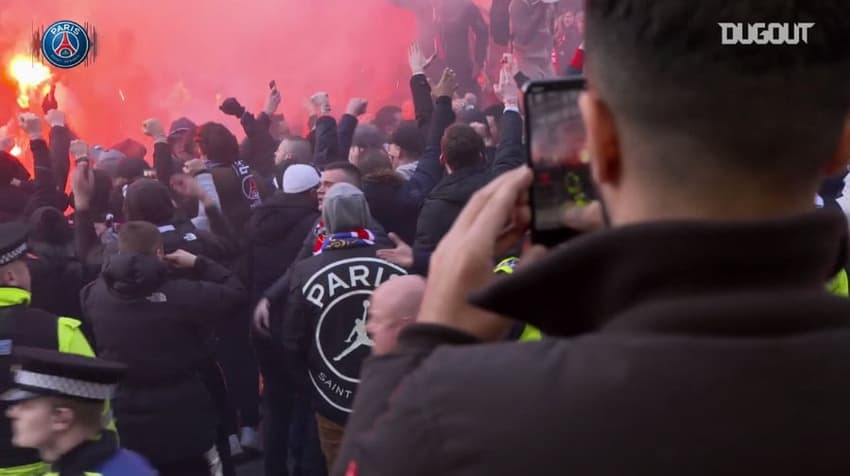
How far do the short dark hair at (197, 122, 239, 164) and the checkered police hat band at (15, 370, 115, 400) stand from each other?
2.72 m

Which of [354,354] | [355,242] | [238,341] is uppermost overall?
[355,242]

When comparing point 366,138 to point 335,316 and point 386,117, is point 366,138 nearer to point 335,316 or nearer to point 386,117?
point 386,117

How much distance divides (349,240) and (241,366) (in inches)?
71.9

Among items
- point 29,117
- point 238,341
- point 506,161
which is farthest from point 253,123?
point 506,161

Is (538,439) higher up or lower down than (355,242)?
higher up

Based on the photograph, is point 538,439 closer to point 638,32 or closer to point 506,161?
point 638,32

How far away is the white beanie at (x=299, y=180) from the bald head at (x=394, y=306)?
70.9 inches

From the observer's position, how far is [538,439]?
69 cm

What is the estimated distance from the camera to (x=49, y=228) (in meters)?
4.54

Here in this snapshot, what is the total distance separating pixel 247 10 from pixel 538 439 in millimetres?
8855

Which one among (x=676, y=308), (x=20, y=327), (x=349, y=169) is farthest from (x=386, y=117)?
(x=676, y=308)

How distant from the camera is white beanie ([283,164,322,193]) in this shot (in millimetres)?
4637

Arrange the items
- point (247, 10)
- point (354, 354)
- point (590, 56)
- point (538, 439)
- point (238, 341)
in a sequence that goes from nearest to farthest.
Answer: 1. point (538, 439)
2. point (590, 56)
3. point (354, 354)
4. point (238, 341)
5. point (247, 10)

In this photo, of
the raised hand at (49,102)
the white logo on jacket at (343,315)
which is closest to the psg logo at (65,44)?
the raised hand at (49,102)
